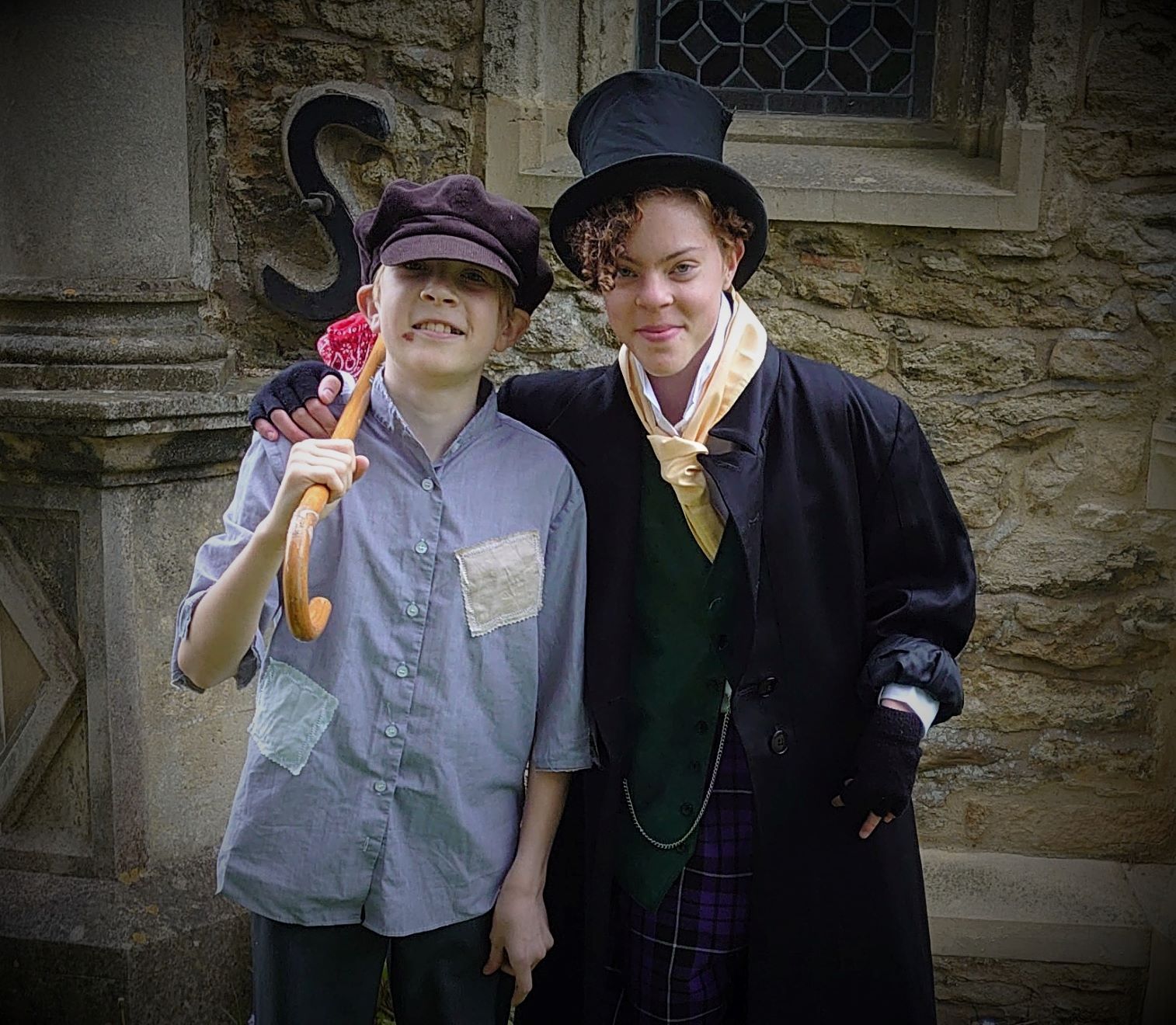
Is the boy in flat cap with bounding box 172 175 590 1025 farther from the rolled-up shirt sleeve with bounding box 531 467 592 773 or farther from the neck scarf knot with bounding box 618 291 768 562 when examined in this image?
the neck scarf knot with bounding box 618 291 768 562

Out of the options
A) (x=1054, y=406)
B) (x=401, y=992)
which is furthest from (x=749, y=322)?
(x=1054, y=406)

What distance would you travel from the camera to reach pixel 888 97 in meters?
3.34

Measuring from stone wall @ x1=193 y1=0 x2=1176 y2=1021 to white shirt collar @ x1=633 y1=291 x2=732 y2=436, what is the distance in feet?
3.99

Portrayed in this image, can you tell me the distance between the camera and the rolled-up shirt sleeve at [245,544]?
1.73 m

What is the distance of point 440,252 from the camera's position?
68.5 inches

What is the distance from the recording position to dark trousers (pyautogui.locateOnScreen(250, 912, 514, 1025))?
182 cm

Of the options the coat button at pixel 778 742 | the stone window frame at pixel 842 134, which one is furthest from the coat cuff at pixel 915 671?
the stone window frame at pixel 842 134

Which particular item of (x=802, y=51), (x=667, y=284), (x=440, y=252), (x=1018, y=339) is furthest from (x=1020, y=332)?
(x=440, y=252)

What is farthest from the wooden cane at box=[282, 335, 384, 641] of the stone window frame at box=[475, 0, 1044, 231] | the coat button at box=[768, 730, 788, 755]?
the stone window frame at box=[475, 0, 1044, 231]

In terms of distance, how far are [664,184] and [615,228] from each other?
0.10m

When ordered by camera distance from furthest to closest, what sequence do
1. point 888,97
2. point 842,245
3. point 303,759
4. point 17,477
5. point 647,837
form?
point 888,97 < point 842,245 < point 17,477 < point 647,837 < point 303,759

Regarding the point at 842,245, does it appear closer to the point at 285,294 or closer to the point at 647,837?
the point at 285,294

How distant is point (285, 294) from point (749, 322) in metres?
1.56

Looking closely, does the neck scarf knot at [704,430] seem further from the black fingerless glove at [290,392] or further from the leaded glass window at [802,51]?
the leaded glass window at [802,51]
